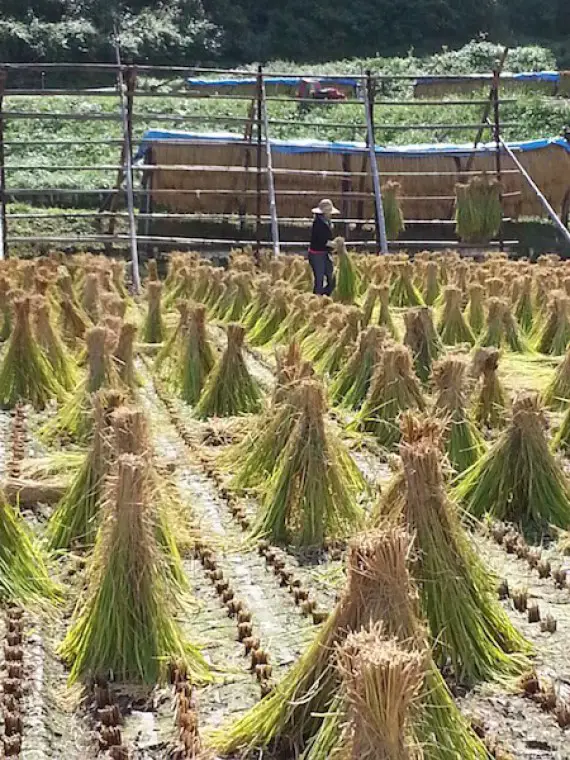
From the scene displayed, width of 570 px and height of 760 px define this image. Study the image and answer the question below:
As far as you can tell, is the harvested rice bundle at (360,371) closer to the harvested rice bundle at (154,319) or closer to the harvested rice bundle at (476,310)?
the harvested rice bundle at (476,310)

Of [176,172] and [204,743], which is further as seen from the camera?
[176,172]

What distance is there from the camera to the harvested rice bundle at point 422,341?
5.84 m

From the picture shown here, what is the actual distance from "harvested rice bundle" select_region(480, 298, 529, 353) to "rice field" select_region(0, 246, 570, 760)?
0.44 meters

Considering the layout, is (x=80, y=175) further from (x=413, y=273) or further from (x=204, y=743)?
(x=204, y=743)

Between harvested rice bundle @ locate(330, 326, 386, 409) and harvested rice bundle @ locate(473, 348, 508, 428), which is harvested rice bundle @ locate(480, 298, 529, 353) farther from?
harvested rice bundle @ locate(473, 348, 508, 428)

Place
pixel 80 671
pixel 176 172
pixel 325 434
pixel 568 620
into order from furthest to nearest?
pixel 176 172 < pixel 325 434 < pixel 568 620 < pixel 80 671

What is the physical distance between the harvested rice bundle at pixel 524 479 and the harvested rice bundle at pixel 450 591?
101 centimetres

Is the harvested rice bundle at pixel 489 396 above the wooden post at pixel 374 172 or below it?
below

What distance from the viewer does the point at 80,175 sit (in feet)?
49.5

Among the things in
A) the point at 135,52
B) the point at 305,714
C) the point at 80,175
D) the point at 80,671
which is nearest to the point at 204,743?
the point at 305,714

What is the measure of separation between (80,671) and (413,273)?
21.1 ft

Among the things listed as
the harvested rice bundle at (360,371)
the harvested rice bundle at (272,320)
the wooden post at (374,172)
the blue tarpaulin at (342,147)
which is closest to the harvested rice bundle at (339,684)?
the harvested rice bundle at (360,371)

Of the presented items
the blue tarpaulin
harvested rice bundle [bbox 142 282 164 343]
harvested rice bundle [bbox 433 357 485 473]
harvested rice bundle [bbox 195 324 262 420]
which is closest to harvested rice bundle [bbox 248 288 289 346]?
harvested rice bundle [bbox 142 282 164 343]

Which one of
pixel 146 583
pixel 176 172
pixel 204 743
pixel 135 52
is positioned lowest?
pixel 204 743
